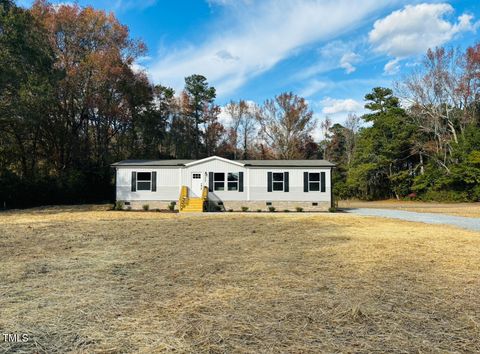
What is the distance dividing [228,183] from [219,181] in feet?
1.79

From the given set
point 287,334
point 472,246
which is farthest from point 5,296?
point 472,246

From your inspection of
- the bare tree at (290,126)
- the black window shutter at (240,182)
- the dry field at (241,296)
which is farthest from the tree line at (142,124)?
the dry field at (241,296)

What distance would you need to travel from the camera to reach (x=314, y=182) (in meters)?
19.8

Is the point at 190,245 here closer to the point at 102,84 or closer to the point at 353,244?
the point at 353,244

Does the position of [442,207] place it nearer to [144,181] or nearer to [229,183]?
[229,183]

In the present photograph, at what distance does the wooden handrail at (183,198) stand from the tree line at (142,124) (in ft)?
29.3

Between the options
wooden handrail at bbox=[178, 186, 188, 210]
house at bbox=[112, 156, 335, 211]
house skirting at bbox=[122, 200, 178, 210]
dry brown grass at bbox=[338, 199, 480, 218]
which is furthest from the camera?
house at bbox=[112, 156, 335, 211]

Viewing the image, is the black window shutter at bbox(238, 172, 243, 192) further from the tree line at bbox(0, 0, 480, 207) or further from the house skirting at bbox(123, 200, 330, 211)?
the tree line at bbox(0, 0, 480, 207)

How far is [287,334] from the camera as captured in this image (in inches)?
120

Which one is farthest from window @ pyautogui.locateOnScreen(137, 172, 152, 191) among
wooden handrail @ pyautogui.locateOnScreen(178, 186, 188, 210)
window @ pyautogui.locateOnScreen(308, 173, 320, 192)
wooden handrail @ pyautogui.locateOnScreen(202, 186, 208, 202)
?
window @ pyautogui.locateOnScreen(308, 173, 320, 192)

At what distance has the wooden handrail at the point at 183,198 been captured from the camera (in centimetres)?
1878

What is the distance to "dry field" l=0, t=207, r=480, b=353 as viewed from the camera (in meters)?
2.93

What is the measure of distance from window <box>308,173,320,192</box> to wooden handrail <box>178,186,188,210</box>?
7251 millimetres

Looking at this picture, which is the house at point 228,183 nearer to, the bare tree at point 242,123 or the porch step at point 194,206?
the porch step at point 194,206
